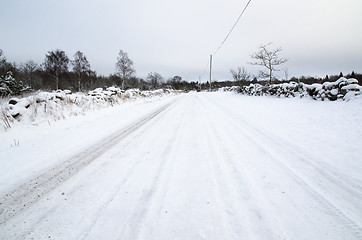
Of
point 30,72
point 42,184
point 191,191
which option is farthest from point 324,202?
point 30,72

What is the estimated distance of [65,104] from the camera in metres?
7.39

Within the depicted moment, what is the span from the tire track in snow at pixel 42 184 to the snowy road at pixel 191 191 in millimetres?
Answer: 16

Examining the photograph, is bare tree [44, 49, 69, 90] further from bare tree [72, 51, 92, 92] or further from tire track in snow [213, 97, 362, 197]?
tire track in snow [213, 97, 362, 197]

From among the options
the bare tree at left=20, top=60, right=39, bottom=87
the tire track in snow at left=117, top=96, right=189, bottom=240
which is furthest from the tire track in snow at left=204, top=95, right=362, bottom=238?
the bare tree at left=20, top=60, right=39, bottom=87

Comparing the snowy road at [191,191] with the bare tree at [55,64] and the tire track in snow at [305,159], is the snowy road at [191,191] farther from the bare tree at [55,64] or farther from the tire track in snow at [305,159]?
the bare tree at [55,64]

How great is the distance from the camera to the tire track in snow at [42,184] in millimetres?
1785

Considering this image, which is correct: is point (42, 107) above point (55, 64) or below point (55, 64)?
below

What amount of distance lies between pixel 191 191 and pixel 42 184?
2191 millimetres

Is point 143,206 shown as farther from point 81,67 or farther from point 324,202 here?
point 81,67

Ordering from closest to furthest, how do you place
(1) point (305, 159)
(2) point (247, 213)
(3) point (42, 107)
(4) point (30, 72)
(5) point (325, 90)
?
(2) point (247, 213) → (1) point (305, 159) → (3) point (42, 107) → (5) point (325, 90) → (4) point (30, 72)

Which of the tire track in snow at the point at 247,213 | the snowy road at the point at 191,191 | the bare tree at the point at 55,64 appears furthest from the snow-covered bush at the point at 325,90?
the bare tree at the point at 55,64

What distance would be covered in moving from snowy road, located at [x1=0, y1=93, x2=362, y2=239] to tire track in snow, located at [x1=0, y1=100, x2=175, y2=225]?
2 cm

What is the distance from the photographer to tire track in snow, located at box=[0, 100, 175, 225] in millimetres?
1785

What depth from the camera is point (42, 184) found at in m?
2.22
